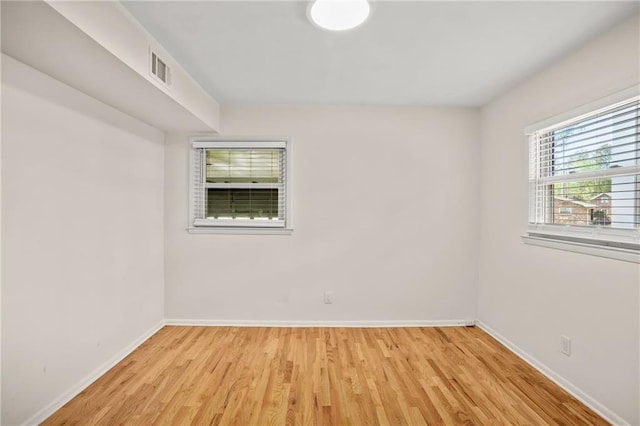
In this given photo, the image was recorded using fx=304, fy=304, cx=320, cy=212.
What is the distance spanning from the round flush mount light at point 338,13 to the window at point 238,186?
173 centimetres

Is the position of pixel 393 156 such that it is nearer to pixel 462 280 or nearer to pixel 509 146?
pixel 509 146

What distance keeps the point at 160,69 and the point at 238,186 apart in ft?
5.09

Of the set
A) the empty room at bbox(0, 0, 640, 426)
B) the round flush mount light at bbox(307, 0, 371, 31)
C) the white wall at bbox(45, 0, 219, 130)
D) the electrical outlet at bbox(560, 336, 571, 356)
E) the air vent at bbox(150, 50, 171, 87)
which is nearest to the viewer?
the white wall at bbox(45, 0, 219, 130)

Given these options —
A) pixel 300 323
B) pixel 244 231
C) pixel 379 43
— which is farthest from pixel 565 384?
pixel 244 231

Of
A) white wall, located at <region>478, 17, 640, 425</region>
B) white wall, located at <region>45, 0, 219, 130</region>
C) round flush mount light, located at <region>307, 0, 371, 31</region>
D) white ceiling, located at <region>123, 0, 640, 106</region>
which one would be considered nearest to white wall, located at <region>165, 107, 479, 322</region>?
white wall, located at <region>478, 17, 640, 425</region>

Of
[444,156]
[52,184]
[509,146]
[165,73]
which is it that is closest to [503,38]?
[509,146]

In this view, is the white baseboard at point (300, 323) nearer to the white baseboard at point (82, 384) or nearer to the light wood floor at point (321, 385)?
the light wood floor at point (321, 385)

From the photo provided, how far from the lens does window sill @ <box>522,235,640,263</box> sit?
1.82 metres

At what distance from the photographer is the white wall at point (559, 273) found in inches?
73.4

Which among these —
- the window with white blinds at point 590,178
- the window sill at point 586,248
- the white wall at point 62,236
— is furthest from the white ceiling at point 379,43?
the window sill at point 586,248

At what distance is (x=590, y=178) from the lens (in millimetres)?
2141

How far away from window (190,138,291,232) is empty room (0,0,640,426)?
0.08 feet

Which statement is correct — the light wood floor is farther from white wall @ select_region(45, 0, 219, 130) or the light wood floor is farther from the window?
white wall @ select_region(45, 0, 219, 130)

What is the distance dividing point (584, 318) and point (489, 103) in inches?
87.4
